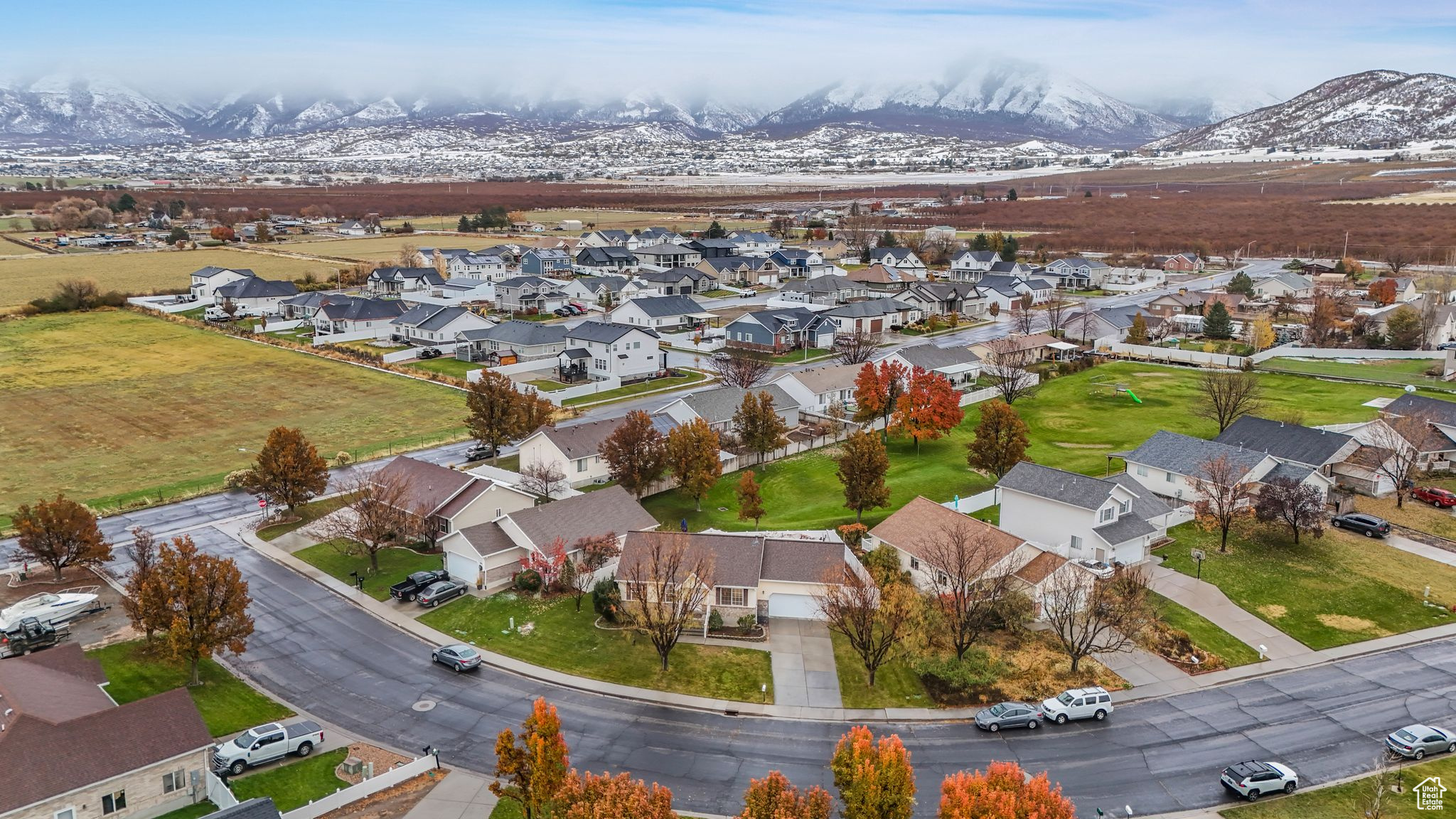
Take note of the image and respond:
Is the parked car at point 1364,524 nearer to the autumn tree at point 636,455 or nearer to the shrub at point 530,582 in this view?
the autumn tree at point 636,455

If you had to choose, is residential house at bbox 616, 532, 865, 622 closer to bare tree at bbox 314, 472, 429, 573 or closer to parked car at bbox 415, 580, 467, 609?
parked car at bbox 415, 580, 467, 609

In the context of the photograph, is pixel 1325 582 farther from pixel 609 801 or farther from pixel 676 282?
pixel 676 282

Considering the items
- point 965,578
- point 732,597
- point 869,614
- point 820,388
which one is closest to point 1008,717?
point 869,614

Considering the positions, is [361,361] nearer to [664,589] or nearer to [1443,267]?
[664,589]

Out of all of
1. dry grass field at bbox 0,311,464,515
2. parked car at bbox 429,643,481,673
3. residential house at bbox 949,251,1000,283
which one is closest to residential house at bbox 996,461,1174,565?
parked car at bbox 429,643,481,673

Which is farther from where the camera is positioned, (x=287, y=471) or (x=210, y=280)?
(x=210, y=280)

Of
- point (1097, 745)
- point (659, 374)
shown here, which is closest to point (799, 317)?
point (659, 374)
